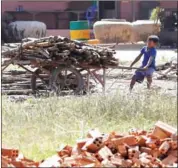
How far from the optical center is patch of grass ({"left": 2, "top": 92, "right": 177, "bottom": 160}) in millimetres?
6449

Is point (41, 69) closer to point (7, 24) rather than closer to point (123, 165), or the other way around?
point (123, 165)

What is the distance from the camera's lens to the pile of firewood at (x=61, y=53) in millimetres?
12344

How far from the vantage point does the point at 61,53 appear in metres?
12.4

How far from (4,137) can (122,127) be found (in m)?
1.40

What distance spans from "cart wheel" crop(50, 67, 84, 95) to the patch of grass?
4.12 m

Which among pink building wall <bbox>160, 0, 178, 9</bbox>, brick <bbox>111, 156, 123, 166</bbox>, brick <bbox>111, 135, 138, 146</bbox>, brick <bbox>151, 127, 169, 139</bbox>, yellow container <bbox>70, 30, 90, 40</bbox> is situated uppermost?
pink building wall <bbox>160, 0, 178, 9</bbox>

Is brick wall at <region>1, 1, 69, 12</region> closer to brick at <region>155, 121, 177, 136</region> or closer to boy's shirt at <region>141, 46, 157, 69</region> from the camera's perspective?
boy's shirt at <region>141, 46, 157, 69</region>

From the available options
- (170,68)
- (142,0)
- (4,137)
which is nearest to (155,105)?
(4,137)

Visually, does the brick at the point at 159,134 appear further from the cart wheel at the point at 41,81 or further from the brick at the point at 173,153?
the cart wheel at the point at 41,81

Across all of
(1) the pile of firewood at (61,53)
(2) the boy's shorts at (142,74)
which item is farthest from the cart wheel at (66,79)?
(2) the boy's shorts at (142,74)

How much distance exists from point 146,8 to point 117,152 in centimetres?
2678

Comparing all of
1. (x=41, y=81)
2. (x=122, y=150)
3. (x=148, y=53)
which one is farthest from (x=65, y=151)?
(x=41, y=81)

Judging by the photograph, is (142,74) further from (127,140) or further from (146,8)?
(146,8)

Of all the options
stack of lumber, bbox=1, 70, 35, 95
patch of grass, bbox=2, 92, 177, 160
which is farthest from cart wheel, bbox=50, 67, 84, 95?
patch of grass, bbox=2, 92, 177, 160
